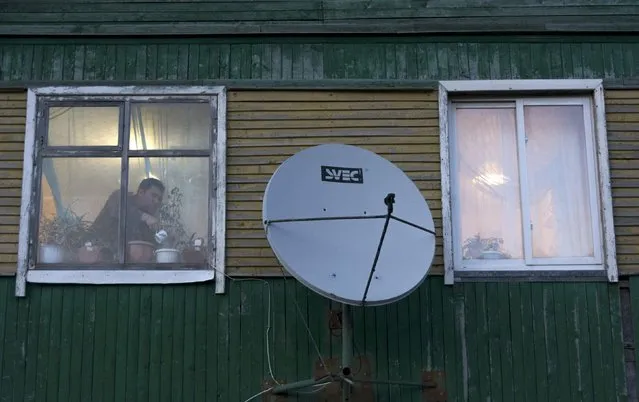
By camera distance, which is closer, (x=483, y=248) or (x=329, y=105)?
(x=483, y=248)

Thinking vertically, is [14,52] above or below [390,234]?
above

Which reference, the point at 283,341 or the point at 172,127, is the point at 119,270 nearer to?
the point at 172,127

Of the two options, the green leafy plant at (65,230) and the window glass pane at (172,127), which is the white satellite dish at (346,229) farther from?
the green leafy plant at (65,230)

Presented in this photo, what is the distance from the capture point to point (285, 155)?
671cm

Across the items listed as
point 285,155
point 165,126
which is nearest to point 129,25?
point 165,126

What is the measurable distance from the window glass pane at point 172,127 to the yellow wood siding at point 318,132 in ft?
0.78

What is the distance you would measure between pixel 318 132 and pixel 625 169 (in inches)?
101

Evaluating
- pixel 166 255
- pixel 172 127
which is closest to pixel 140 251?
pixel 166 255

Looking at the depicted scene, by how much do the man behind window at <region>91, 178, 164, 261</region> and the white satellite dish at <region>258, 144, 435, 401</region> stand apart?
1393 millimetres

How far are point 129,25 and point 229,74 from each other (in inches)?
38.7

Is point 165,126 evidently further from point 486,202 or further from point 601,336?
point 601,336

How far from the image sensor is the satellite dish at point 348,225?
5.55 metres

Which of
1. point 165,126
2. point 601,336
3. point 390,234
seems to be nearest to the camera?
point 390,234

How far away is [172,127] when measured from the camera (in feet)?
22.4
